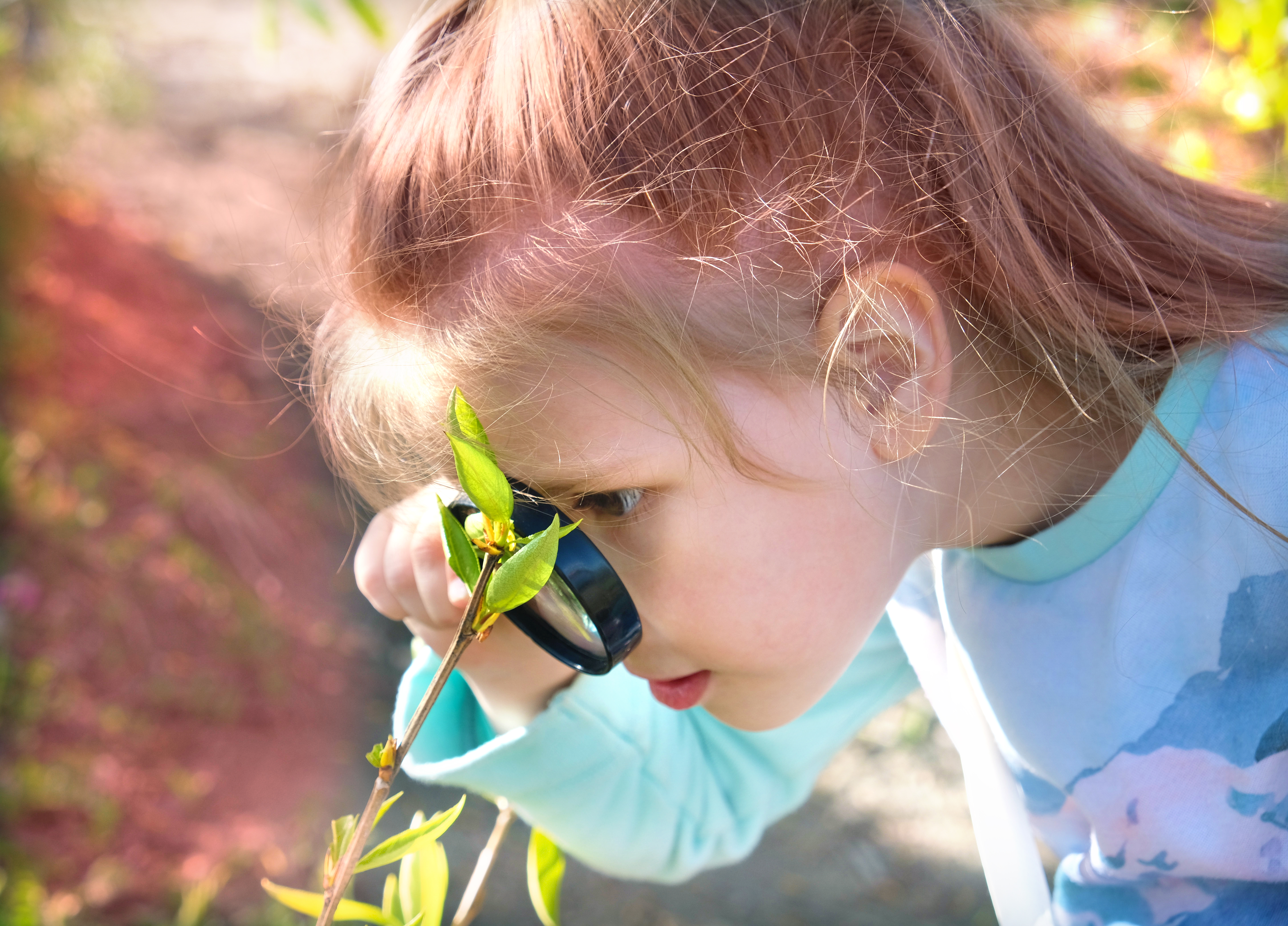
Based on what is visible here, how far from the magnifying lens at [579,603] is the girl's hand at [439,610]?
14 cm

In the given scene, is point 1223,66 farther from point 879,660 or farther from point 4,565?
point 4,565

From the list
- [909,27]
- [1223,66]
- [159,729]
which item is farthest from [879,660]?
[159,729]

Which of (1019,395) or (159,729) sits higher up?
(1019,395)

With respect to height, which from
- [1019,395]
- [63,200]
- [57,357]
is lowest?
[57,357]

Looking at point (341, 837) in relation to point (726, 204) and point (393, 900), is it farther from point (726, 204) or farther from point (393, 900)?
point (726, 204)

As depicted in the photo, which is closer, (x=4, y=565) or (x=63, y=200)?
(x=4, y=565)

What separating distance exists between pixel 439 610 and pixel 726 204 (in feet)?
1.72

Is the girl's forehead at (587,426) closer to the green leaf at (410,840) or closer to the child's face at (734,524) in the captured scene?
the child's face at (734,524)

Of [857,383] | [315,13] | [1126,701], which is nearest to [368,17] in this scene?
[315,13]

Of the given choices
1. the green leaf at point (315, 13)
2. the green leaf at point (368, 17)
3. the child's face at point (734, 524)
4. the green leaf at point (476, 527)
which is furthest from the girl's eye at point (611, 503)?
the green leaf at point (315, 13)

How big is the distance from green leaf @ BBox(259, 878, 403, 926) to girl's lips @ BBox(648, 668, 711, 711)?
406mm

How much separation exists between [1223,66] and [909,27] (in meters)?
1.22

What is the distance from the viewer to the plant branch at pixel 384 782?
52 centimetres

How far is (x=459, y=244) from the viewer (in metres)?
0.81
